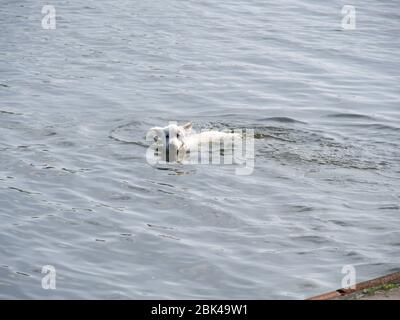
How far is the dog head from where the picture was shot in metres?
11.9

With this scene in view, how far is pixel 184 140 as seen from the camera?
1232 cm

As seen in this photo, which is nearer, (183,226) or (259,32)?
(183,226)

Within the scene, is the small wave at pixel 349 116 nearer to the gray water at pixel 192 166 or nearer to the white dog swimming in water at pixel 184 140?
the gray water at pixel 192 166

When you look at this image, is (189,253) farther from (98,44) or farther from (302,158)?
(98,44)

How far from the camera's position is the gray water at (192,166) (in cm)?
867

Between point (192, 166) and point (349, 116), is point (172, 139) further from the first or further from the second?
point (349, 116)

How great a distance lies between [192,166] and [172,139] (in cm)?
55

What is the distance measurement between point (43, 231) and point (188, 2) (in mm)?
15727

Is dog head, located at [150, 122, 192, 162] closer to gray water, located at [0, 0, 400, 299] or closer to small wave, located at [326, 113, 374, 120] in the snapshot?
gray water, located at [0, 0, 400, 299]

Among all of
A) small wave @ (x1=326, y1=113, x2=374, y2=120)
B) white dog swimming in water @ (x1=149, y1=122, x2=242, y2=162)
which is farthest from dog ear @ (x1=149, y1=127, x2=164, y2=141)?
small wave @ (x1=326, y1=113, x2=374, y2=120)

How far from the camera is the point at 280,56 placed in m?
19.3

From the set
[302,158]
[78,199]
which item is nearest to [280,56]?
[302,158]

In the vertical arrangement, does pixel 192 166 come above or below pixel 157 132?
below

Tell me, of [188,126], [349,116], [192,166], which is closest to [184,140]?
[188,126]
